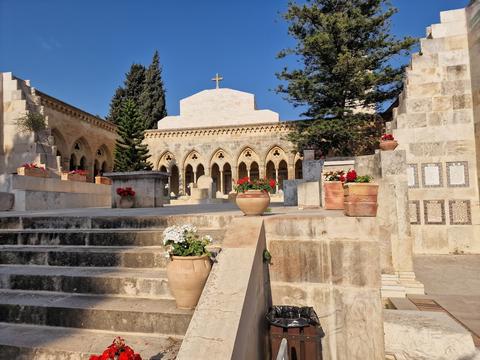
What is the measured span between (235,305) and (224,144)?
23.0 m

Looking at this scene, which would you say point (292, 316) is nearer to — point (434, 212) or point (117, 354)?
point (117, 354)

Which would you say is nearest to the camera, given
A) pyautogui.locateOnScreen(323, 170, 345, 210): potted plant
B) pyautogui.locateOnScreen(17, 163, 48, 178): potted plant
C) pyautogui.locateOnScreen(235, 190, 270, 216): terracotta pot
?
pyautogui.locateOnScreen(235, 190, 270, 216): terracotta pot

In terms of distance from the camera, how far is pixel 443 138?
29.4 feet

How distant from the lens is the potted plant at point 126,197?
8.54 m

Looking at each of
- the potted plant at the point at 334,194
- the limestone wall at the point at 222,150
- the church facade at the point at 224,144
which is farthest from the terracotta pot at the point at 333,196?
the limestone wall at the point at 222,150

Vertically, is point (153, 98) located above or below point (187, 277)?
above

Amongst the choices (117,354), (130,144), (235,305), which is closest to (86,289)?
(117,354)

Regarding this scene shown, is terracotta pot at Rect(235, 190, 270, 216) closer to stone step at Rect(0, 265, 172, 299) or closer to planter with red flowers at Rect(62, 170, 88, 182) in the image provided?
stone step at Rect(0, 265, 172, 299)

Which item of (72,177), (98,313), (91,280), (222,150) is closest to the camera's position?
(98,313)

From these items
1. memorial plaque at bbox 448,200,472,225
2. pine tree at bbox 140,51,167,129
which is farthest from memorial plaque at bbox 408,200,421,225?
pine tree at bbox 140,51,167,129

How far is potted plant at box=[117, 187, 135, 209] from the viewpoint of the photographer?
8.54m

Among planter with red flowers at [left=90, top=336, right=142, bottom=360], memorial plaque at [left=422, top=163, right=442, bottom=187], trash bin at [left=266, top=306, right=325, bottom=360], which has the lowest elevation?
trash bin at [left=266, top=306, right=325, bottom=360]

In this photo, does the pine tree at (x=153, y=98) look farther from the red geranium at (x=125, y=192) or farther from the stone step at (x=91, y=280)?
the stone step at (x=91, y=280)

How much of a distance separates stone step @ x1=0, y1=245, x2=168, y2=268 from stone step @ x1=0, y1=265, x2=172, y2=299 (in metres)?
0.10
